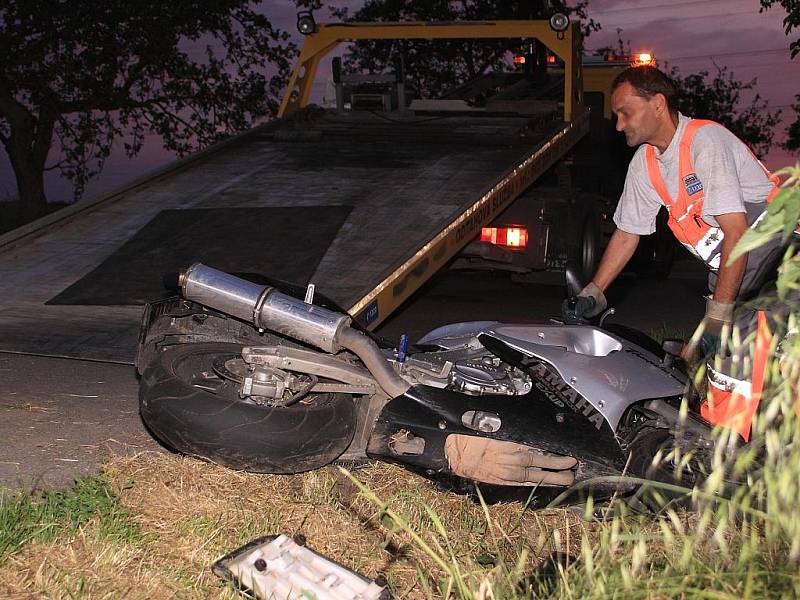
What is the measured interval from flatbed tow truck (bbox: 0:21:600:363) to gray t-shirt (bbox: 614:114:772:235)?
2317mm

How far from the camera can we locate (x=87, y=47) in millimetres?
17844

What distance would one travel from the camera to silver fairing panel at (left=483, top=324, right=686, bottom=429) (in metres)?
4.27

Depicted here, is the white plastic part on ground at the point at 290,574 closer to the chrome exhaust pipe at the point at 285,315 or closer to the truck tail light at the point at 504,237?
the chrome exhaust pipe at the point at 285,315

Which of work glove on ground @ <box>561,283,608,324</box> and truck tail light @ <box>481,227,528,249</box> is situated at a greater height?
work glove on ground @ <box>561,283,608,324</box>

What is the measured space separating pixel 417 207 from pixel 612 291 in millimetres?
5028

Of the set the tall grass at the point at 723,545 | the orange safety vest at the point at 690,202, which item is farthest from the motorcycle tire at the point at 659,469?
the orange safety vest at the point at 690,202

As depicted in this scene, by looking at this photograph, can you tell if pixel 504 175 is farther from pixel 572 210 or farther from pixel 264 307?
pixel 264 307

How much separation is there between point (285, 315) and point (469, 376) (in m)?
0.82

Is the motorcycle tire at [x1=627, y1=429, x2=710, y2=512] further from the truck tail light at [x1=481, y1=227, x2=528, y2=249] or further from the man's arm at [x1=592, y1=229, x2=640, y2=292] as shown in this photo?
the truck tail light at [x1=481, y1=227, x2=528, y2=249]

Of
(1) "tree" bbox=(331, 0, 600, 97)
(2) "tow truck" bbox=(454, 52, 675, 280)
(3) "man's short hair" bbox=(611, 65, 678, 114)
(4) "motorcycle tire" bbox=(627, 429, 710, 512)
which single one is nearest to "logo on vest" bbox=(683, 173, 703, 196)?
(3) "man's short hair" bbox=(611, 65, 678, 114)

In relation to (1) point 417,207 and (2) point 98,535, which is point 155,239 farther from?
(2) point 98,535

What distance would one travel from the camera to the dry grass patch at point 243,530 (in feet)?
11.5

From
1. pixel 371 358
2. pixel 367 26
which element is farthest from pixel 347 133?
pixel 371 358

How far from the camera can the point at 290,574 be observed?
10.9ft
